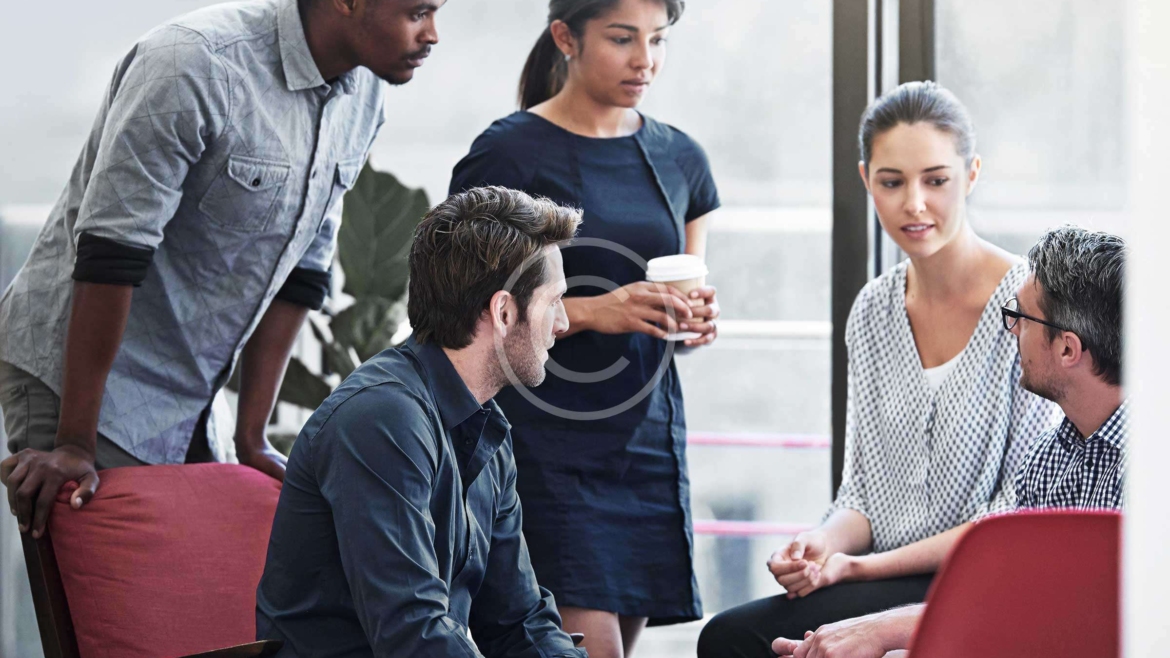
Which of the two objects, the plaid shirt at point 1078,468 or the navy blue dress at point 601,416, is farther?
the navy blue dress at point 601,416

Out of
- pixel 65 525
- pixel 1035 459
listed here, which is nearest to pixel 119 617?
pixel 65 525

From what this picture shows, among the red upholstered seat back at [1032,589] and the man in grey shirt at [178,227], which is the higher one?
the man in grey shirt at [178,227]

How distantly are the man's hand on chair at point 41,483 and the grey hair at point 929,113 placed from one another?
1.50 m

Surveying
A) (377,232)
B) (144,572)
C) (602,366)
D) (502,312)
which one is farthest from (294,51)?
(377,232)

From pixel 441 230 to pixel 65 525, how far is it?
75 cm

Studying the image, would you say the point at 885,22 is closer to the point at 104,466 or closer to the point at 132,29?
the point at 104,466

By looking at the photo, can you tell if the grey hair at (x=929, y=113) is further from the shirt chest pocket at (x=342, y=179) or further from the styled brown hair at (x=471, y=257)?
the shirt chest pocket at (x=342, y=179)

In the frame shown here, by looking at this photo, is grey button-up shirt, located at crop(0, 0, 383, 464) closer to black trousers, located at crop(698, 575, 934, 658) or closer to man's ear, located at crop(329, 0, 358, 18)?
man's ear, located at crop(329, 0, 358, 18)

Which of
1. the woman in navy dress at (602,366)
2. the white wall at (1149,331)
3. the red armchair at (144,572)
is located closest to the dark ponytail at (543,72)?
the woman in navy dress at (602,366)

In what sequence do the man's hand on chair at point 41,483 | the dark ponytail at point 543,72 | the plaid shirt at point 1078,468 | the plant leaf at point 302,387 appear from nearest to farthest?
the plaid shirt at point 1078,468
the man's hand on chair at point 41,483
the dark ponytail at point 543,72
the plant leaf at point 302,387

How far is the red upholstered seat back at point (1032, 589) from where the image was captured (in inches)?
37.4

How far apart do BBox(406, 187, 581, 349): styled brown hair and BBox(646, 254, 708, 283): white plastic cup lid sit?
0.37m

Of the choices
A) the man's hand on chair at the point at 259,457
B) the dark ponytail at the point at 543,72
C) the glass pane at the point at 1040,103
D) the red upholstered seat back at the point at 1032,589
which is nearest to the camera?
the red upholstered seat back at the point at 1032,589

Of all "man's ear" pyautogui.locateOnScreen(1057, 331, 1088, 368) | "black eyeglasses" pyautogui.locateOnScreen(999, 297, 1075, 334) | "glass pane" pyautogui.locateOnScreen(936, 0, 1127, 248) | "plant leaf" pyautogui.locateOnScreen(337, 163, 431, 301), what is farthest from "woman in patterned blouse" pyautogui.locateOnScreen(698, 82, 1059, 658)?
"plant leaf" pyautogui.locateOnScreen(337, 163, 431, 301)
